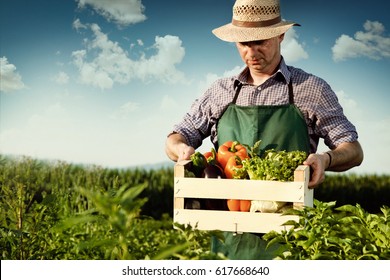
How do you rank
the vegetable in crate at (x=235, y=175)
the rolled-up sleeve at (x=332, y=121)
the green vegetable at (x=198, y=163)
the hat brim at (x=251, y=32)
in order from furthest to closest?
the rolled-up sleeve at (x=332, y=121) < the hat brim at (x=251, y=32) < the green vegetable at (x=198, y=163) < the vegetable in crate at (x=235, y=175)

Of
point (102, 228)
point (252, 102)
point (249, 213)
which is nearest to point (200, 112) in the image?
point (252, 102)

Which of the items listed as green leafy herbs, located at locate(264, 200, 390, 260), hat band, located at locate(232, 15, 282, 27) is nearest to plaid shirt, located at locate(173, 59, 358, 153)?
hat band, located at locate(232, 15, 282, 27)

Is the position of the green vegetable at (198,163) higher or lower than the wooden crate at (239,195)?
higher

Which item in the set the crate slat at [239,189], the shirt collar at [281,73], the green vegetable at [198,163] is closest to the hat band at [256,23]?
the shirt collar at [281,73]

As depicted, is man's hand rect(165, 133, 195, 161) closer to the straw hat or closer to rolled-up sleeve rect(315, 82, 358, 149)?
the straw hat

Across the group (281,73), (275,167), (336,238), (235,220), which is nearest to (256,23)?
(281,73)

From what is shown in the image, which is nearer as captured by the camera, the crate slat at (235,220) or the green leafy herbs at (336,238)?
the green leafy herbs at (336,238)

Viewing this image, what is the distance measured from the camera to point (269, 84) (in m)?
2.95

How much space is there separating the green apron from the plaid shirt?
0.05 m

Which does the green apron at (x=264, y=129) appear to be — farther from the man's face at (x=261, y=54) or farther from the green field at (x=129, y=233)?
the green field at (x=129, y=233)

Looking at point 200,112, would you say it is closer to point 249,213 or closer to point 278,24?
point 278,24

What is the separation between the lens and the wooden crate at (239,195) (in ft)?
7.22

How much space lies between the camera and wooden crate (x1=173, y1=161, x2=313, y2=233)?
2.20 meters

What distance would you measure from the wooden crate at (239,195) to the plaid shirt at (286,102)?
1.90 ft
